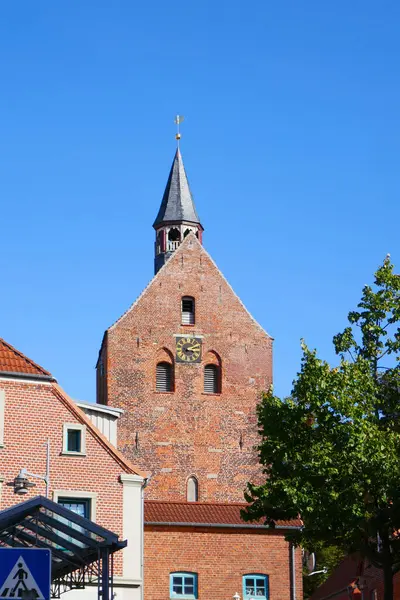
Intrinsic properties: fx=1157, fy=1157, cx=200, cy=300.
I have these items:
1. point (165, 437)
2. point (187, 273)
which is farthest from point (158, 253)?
point (165, 437)

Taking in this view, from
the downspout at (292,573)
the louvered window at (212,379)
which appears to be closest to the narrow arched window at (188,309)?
the louvered window at (212,379)

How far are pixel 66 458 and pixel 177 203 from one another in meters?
40.6

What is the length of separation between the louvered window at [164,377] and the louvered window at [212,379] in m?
1.81

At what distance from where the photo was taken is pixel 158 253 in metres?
69.7

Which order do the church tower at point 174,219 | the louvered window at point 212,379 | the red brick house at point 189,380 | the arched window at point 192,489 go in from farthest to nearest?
the church tower at point 174,219 → the louvered window at point 212,379 → the red brick house at point 189,380 → the arched window at point 192,489

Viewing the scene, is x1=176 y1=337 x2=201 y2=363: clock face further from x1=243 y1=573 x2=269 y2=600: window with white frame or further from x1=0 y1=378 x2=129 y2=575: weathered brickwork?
x1=0 y1=378 x2=129 y2=575: weathered brickwork

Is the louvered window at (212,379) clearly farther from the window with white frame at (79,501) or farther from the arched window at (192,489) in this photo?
the window with white frame at (79,501)

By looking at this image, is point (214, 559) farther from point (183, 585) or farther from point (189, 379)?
point (189, 379)

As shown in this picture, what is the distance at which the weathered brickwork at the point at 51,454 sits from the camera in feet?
99.0

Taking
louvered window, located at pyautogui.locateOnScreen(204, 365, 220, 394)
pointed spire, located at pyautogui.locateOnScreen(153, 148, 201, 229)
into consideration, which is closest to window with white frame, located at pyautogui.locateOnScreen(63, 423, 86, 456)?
louvered window, located at pyautogui.locateOnScreen(204, 365, 220, 394)

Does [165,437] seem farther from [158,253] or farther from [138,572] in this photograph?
[138,572]

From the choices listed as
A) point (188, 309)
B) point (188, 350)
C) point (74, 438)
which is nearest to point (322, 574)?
point (188, 350)

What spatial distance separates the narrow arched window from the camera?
189 feet

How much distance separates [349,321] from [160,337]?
94.1 feet
